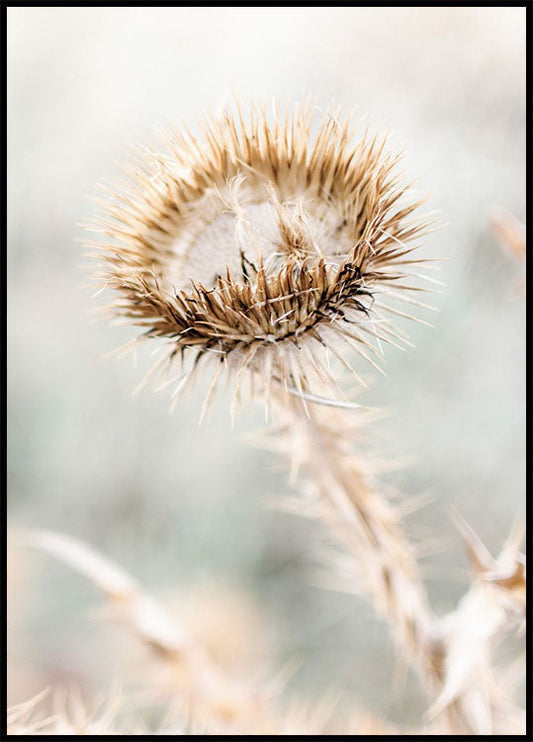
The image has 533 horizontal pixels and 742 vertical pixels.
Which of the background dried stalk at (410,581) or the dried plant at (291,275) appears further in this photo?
the background dried stalk at (410,581)

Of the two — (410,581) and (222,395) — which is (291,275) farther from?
(222,395)

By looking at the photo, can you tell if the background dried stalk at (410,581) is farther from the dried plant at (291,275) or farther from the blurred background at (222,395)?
the blurred background at (222,395)

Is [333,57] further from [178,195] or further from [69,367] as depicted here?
[178,195]

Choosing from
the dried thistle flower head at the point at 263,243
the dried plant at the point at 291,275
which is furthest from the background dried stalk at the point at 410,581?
the dried thistle flower head at the point at 263,243

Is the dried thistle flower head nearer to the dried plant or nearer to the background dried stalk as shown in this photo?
the dried plant

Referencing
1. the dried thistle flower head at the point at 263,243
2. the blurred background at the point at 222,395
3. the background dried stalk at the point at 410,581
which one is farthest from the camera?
the blurred background at the point at 222,395

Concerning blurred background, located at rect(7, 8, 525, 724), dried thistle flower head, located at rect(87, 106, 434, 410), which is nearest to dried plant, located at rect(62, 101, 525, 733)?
dried thistle flower head, located at rect(87, 106, 434, 410)

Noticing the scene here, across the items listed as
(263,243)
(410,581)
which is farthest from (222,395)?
(263,243)
